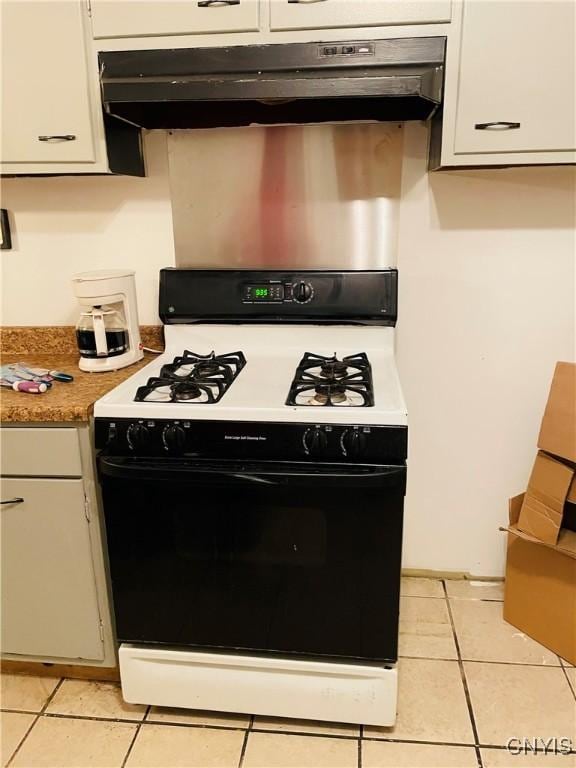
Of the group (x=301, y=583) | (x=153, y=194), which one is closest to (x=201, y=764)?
(x=301, y=583)

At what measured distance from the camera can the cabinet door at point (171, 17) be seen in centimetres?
156

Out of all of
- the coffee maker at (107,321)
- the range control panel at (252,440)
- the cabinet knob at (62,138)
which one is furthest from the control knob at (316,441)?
the cabinet knob at (62,138)

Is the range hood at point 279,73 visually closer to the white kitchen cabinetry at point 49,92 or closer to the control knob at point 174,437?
the white kitchen cabinetry at point 49,92

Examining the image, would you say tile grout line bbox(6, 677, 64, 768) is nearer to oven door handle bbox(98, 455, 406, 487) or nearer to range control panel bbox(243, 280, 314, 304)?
oven door handle bbox(98, 455, 406, 487)

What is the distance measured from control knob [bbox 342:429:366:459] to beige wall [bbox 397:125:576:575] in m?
0.73

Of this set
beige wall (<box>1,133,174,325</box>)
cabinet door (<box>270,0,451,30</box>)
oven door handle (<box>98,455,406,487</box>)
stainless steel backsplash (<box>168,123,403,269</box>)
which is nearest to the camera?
oven door handle (<box>98,455,406,487</box>)

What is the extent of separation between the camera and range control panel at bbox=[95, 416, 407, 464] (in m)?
1.42

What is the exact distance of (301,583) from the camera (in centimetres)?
154

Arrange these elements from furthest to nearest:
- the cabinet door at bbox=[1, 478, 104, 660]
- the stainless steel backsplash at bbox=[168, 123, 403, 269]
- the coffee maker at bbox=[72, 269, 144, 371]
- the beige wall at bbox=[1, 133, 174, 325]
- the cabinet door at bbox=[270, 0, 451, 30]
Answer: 1. the beige wall at bbox=[1, 133, 174, 325]
2. the stainless steel backsplash at bbox=[168, 123, 403, 269]
3. the coffee maker at bbox=[72, 269, 144, 371]
4. the cabinet door at bbox=[1, 478, 104, 660]
5. the cabinet door at bbox=[270, 0, 451, 30]

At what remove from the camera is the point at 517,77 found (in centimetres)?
154

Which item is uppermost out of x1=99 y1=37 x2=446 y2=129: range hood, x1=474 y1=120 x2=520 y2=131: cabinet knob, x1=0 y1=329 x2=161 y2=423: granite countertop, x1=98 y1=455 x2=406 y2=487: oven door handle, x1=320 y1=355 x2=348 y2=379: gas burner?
x1=99 y1=37 x2=446 y2=129: range hood

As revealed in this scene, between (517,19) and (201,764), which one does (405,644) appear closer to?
(201,764)

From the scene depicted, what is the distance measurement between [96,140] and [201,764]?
1690mm

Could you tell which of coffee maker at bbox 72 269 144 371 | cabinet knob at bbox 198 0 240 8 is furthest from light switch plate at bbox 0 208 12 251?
cabinet knob at bbox 198 0 240 8
